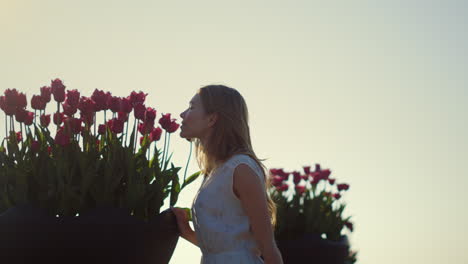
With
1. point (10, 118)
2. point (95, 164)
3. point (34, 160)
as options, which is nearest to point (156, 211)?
point (95, 164)

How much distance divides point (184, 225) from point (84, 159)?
560mm

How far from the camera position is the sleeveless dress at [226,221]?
9.28 ft

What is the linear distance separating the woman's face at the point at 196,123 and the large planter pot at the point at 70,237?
1.65ft

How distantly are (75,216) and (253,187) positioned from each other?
769mm

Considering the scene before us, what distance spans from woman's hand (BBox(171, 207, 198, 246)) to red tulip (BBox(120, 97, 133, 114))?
553 millimetres

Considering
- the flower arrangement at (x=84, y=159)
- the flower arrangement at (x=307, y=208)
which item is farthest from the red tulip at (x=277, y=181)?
the flower arrangement at (x=84, y=159)

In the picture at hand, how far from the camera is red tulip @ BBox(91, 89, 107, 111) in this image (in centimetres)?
312

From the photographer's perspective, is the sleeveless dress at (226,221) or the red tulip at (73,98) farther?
the red tulip at (73,98)

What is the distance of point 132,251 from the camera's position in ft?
8.80

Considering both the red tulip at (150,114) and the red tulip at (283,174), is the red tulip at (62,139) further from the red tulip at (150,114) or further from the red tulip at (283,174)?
the red tulip at (283,174)

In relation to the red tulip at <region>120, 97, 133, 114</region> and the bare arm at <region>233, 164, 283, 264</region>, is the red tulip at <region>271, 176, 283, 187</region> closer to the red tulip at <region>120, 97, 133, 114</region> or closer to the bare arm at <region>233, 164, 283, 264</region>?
the red tulip at <region>120, 97, 133, 114</region>

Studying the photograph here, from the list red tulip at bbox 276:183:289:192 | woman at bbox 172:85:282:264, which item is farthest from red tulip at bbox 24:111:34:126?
red tulip at bbox 276:183:289:192

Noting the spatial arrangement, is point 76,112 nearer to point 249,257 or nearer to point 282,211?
point 249,257

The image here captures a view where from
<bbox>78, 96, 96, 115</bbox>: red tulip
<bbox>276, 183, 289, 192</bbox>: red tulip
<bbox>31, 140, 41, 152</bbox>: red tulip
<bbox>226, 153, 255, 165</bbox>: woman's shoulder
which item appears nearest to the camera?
<bbox>226, 153, 255, 165</bbox>: woman's shoulder
